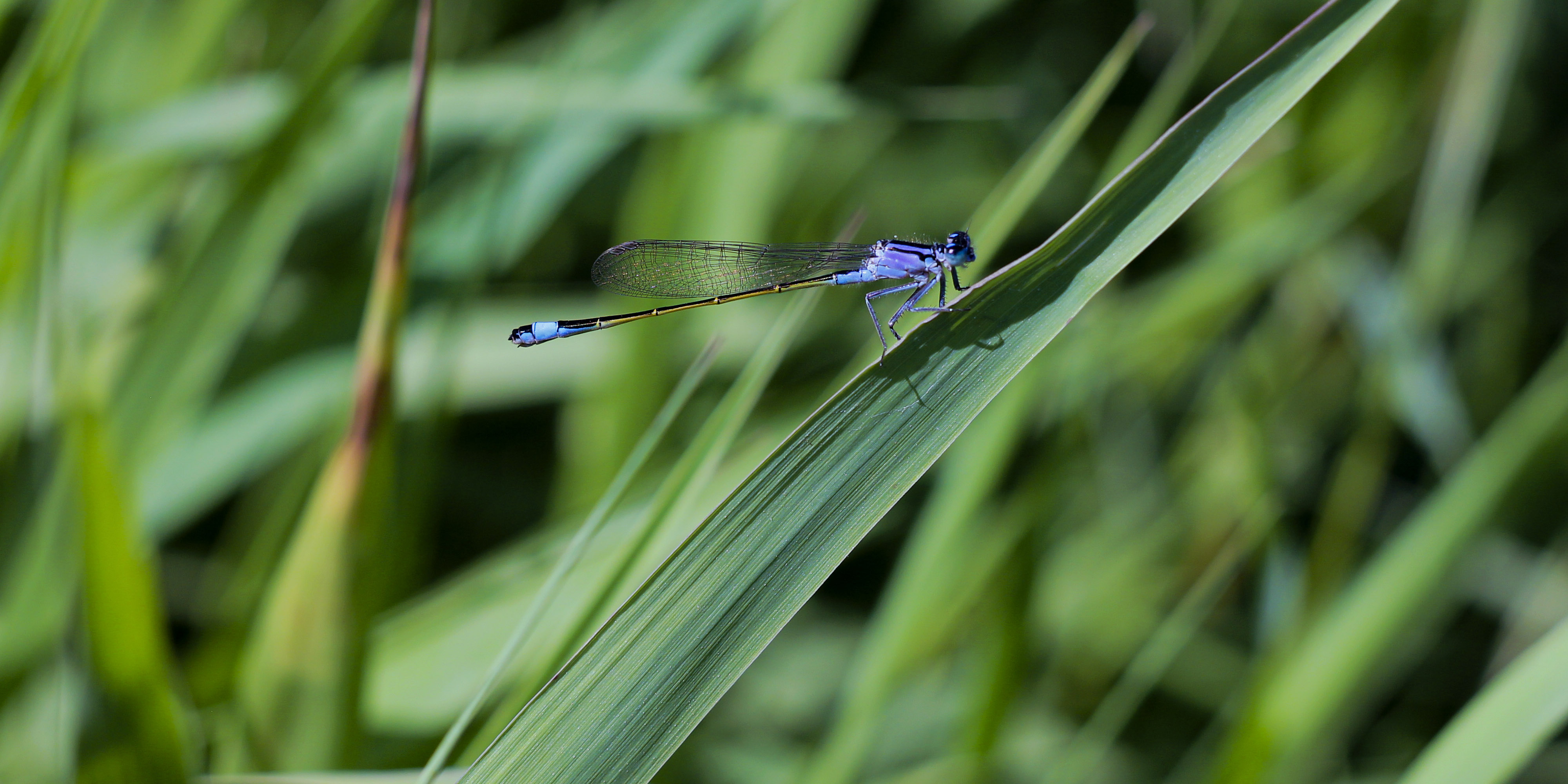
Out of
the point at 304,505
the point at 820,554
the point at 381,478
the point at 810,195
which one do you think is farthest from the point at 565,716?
the point at 810,195

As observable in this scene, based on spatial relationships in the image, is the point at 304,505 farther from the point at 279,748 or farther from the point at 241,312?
the point at 279,748

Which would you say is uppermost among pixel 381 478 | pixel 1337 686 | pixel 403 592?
pixel 403 592

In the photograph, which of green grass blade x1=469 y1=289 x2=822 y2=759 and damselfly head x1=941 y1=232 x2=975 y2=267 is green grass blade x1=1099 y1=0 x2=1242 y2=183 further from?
green grass blade x1=469 y1=289 x2=822 y2=759

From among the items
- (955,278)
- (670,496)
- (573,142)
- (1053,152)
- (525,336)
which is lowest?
(670,496)

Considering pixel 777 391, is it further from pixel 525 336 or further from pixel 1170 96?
pixel 1170 96

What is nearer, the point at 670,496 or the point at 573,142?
the point at 670,496

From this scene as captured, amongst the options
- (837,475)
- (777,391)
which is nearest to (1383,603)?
(837,475)

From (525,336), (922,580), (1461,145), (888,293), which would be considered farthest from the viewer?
(1461,145)

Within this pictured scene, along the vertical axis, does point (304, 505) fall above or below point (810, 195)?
below
